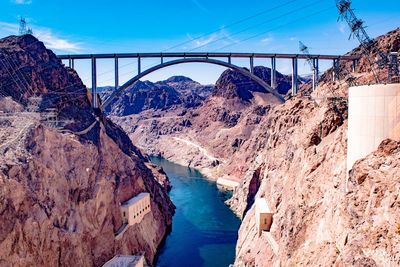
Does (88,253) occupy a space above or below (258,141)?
below

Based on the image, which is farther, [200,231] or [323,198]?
[200,231]

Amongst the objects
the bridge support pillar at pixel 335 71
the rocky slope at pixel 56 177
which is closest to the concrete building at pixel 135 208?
the rocky slope at pixel 56 177

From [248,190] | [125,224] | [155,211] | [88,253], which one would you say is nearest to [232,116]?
[248,190]

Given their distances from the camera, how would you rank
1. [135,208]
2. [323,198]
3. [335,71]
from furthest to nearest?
[335,71], [135,208], [323,198]

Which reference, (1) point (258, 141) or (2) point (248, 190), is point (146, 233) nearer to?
(2) point (248, 190)

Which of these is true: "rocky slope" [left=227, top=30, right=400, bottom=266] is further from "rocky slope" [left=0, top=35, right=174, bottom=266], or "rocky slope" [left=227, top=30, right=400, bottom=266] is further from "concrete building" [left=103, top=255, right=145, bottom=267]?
"rocky slope" [left=0, top=35, right=174, bottom=266]

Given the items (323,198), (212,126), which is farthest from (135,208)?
(212,126)

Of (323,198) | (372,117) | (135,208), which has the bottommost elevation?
(135,208)

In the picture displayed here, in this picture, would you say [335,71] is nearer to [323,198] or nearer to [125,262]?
[323,198]
